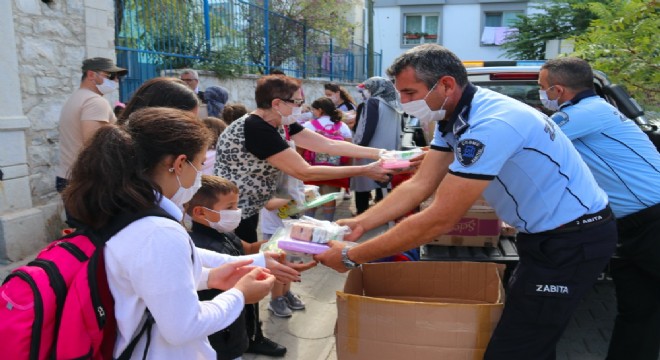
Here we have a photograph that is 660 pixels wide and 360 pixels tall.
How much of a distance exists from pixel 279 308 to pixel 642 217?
264 cm

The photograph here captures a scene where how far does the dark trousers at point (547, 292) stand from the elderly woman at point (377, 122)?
403 centimetres

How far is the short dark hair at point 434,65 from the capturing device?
2.40 metres

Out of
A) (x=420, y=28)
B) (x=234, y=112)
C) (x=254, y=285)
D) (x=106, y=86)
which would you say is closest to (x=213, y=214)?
(x=254, y=285)

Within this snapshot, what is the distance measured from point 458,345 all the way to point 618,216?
4.88 ft

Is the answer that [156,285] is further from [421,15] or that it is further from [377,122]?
[421,15]

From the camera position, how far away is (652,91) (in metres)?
4.63

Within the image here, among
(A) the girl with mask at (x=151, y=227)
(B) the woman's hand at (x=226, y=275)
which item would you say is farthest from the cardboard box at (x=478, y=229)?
(A) the girl with mask at (x=151, y=227)

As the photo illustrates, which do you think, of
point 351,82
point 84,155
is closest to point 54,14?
point 84,155

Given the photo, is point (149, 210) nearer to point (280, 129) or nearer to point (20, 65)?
point (280, 129)

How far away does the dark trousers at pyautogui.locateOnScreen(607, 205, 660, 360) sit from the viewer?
2896 mm

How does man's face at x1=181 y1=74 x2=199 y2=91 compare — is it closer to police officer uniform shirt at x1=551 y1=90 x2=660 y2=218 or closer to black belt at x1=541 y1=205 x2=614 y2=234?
police officer uniform shirt at x1=551 y1=90 x2=660 y2=218

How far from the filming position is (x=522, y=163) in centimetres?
217

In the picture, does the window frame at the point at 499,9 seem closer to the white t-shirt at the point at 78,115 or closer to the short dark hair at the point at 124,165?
the white t-shirt at the point at 78,115

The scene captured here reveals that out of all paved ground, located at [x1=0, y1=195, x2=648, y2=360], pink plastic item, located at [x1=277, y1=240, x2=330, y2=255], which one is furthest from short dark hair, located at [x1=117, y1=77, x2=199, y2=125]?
paved ground, located at [x1=0, y1=195, x2=648, y2=360]
